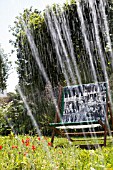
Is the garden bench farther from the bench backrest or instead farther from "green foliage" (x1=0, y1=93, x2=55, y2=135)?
"green foliage" (x1=0, y1=93, x2=55, y2=135)

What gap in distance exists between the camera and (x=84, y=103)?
5176 millimetres

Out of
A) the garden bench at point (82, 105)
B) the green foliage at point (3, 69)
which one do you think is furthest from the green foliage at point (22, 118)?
the green foliage at point (3, 69)

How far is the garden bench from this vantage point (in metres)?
4.88

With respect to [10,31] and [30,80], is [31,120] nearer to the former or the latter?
[30,80]

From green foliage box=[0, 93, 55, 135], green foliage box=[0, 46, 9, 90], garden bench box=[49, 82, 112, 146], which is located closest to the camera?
garden bench box=[49, 82, 112, 146]

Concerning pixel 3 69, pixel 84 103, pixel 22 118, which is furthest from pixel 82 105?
pixel 3 69

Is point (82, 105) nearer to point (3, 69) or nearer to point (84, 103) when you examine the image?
point (84, 103)

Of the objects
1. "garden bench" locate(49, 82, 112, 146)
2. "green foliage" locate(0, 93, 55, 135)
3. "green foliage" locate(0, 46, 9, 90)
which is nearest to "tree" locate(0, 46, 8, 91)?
"green foliage" locate(0, 46, 9, 90)

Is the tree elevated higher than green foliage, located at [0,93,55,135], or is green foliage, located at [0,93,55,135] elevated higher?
the tree

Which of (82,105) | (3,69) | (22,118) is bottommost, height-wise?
(22,118)

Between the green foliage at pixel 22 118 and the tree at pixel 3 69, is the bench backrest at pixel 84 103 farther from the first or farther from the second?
the tree at pixel 3 69

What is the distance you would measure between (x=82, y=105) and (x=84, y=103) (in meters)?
0.05

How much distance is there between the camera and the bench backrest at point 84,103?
4902 mm

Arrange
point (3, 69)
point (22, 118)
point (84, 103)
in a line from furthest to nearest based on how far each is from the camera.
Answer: point (3, 69)
point (22, 118)
point (84, 103)
